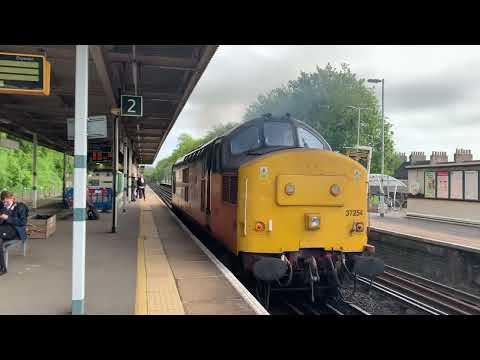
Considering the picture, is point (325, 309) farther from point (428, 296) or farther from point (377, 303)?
point (428, 296)

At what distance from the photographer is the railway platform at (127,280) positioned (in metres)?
5.67

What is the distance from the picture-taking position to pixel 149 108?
717 inches

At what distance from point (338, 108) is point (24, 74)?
35.0 meters

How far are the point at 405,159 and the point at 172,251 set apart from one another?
59.0 metres

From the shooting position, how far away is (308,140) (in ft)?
27.7

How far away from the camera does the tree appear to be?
3884 centimetres

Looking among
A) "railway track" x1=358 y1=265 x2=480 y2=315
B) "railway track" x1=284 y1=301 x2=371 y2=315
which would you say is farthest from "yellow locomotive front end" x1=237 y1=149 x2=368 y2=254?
"railway track" x1=358 y1=265 x2=480 y2=315

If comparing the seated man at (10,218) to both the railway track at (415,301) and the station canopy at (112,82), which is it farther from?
the railway track at (415,301)

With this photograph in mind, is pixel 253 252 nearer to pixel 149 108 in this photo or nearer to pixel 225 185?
pixel 225 185

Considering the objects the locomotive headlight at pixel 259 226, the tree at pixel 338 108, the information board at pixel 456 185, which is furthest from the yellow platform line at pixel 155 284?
the tree at pixel 338 108

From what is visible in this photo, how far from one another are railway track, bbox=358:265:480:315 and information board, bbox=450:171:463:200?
6.27m

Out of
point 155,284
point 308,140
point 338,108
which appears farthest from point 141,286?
point 338,108

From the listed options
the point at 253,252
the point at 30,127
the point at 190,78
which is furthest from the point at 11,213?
the point at 30,127

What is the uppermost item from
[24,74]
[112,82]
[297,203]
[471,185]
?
[112,82]
